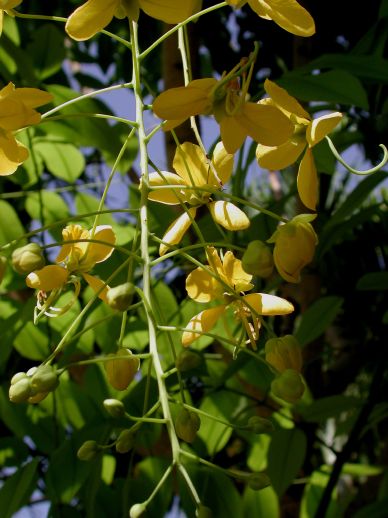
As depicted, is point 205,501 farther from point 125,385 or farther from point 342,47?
point 342,47

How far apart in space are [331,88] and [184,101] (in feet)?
1.07

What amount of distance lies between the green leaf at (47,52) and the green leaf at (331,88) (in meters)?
0.35

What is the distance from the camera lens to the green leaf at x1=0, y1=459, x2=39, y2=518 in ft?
2.36

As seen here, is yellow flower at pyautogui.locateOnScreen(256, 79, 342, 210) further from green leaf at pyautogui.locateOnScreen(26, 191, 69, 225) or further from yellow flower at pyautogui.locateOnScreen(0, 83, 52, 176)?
green leaf at pyautogui.locateOnScreen(26, 191, 69, 225)

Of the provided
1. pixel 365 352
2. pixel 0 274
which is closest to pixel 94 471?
pixel 0 274

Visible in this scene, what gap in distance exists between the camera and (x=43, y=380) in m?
0.48

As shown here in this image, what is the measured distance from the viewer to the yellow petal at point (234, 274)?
581mm

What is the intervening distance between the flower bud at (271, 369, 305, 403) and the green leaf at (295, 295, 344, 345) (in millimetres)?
358

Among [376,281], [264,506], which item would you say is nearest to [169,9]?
[376,281]

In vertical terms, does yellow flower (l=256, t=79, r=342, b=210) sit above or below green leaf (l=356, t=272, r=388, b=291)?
above

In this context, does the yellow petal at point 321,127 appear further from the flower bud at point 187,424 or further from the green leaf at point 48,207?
the green leaf at point 48,207

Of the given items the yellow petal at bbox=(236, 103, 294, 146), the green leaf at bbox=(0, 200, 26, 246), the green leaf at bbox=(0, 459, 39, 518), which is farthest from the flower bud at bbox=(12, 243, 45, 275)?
the green leaf at bbox=(0, 200, 26, 246)

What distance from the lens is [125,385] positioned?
1.72 feet

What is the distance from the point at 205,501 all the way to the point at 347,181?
2.92 feet
